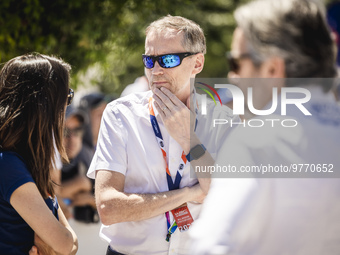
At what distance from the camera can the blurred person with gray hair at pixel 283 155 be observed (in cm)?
132

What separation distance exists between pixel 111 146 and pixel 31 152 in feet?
1.49

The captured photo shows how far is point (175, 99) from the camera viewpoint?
8.20 ft

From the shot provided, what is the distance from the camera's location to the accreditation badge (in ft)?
7.89

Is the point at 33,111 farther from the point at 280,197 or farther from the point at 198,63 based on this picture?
the point at 280,197

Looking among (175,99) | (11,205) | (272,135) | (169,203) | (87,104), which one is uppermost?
(272,135)

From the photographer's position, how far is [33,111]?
7.19ft

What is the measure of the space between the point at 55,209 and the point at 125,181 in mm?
412

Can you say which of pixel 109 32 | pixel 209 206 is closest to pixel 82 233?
pixel 109 32

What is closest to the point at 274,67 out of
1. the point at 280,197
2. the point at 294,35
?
the point at 294,35

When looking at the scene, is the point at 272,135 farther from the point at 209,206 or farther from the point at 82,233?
the point at 82,233

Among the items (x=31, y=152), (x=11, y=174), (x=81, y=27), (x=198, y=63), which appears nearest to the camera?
(x=11, y=174)

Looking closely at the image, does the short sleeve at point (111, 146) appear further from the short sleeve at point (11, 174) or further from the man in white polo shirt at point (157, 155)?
the short sleeve at point (11, 174)

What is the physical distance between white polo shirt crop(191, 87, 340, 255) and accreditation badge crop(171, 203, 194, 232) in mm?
1047

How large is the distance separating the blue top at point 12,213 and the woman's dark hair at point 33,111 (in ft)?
0.28
